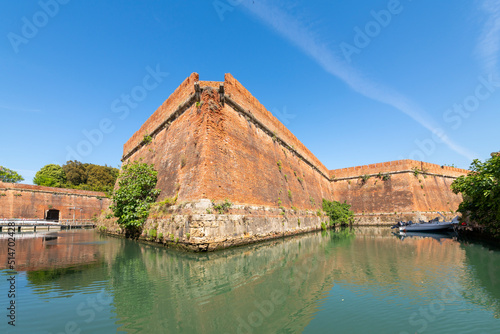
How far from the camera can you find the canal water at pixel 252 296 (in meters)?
3.21

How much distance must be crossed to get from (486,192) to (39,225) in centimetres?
3430

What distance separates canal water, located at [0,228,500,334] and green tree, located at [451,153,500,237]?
4.42 metres

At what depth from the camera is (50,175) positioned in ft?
153

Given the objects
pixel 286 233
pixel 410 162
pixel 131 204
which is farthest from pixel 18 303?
pixel 410 162

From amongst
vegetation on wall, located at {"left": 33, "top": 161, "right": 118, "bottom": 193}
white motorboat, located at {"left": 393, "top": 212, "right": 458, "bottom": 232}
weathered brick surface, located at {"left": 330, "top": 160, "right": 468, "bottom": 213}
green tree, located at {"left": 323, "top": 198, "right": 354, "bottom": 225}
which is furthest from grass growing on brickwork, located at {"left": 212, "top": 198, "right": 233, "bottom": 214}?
vegetation on wall, located at {"left": 33, "top": 161, "right": 118, "bottom": 193}

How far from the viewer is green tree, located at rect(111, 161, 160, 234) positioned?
1240 cm

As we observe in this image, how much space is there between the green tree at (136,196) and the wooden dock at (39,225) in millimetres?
14901

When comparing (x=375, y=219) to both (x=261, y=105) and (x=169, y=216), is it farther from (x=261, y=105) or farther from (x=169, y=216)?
(x=169, y=216)

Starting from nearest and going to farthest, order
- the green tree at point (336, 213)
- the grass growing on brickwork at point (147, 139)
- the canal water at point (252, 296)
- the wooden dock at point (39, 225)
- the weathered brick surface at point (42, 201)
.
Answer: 1. the canal water at point (252, 296)
2. the grass growing on brickwork at point (147, 139)
3. the wooden dock at point (39, 225)
4. the weathered brick surface at point (42, 201)
5. the green tree at point (336, 213)

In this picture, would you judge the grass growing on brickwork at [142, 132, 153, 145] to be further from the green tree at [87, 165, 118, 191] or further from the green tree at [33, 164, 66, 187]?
the green tree at [33, 164, 66, 187]

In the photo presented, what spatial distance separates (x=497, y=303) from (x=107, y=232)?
2092 centimetres

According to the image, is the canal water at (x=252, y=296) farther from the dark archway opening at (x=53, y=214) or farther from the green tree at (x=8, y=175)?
the green tree at (x=8, y=175)

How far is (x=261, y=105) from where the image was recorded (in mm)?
16594

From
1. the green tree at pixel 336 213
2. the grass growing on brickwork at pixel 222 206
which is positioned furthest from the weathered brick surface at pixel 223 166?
the green tree at pixel 336 213
